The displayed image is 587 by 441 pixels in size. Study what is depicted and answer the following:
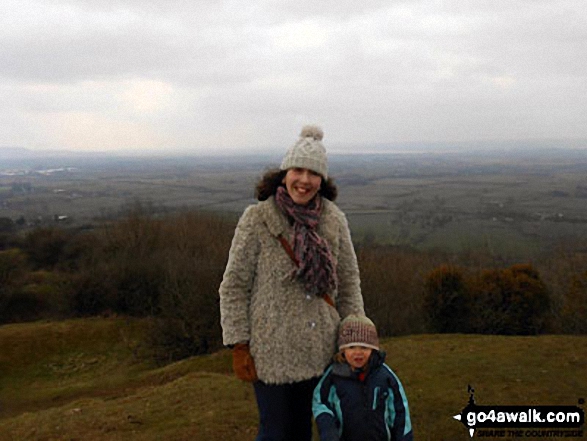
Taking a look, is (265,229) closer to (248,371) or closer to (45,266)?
(248,371)

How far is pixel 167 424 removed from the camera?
8.15 m

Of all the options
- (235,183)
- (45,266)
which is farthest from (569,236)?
(235,183)

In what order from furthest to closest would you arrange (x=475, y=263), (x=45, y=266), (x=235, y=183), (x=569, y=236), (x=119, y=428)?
(x=235, y=183) < (x=569, y=236) < (x=45, y=266) < (x=475, y=263) < (x=119, y=428)

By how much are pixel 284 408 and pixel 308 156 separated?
1791mm

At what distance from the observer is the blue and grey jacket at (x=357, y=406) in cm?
317

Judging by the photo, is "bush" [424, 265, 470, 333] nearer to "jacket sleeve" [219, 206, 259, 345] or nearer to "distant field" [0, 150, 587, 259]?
"distant field" [0, 150, 587, 259]

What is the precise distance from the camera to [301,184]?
3.05 metres

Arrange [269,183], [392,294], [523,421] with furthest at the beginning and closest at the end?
[392,294]
[523,421]
[269,183]

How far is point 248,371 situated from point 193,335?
1951cm

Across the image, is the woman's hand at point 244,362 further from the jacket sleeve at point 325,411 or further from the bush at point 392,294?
the bush at point 392,294

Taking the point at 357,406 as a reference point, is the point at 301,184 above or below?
above

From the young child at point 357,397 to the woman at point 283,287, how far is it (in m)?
0.13

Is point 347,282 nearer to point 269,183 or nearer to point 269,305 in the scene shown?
point 269,305

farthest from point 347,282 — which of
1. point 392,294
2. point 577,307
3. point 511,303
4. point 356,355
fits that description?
point 392,294
